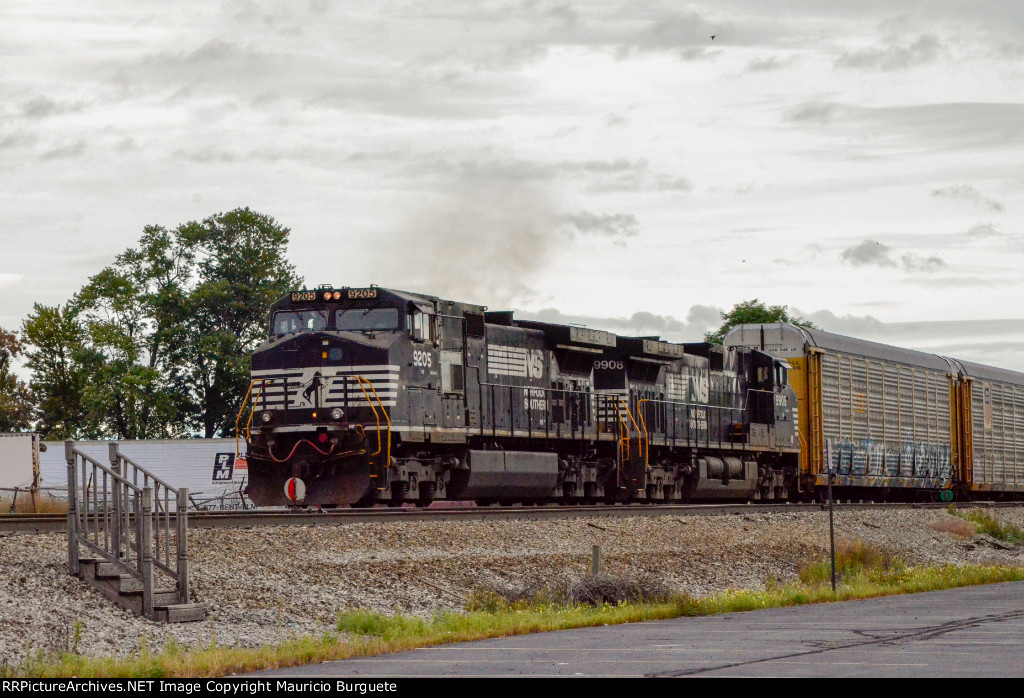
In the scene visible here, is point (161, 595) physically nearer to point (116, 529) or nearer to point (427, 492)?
point (116, 529)

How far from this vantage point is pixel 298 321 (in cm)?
2238

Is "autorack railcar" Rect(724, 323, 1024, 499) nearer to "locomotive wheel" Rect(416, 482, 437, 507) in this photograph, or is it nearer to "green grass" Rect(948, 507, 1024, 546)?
"green grass" Rect(948, 507, 1024, 546)

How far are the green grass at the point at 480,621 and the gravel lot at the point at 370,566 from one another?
0.48 metres

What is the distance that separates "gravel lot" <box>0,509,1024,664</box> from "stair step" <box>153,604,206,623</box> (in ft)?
0.38

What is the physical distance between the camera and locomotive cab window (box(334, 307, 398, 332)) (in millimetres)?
21781

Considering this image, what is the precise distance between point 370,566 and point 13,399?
57433 mm

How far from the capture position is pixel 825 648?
38.2 feet

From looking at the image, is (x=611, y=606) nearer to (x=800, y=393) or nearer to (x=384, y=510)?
(x=384, y=510)

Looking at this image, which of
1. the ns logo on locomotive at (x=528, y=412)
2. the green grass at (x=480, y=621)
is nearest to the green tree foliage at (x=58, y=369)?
the ns logo on locomotive at (x=528, y=412)

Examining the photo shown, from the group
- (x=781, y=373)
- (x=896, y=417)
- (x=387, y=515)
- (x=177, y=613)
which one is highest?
(x=781, y=373)

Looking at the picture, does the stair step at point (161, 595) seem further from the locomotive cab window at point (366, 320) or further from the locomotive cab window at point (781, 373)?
the locomotive cab window at point (781, 373)

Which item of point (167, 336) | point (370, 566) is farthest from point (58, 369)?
point (370, 566)

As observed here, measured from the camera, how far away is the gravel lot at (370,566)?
12250mm

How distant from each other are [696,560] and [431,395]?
17.0 feet
